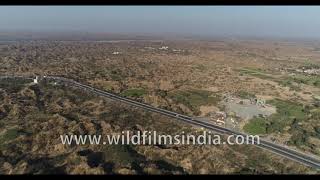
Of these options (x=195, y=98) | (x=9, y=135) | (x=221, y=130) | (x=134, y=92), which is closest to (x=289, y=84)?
(x=195, y=98)

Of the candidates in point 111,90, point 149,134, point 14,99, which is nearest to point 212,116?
point 149,134

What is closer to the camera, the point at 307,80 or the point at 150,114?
the point at 150,114

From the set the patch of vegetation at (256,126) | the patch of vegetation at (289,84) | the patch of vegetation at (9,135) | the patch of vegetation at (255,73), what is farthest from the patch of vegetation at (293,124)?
the patch of vegetation at (9,135)

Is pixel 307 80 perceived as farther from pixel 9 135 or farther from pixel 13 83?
pixel 9 135

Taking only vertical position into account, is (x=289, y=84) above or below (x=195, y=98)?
below

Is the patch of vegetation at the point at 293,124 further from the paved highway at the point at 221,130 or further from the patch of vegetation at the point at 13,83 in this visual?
the patch of vegetation at the point at 13,83
